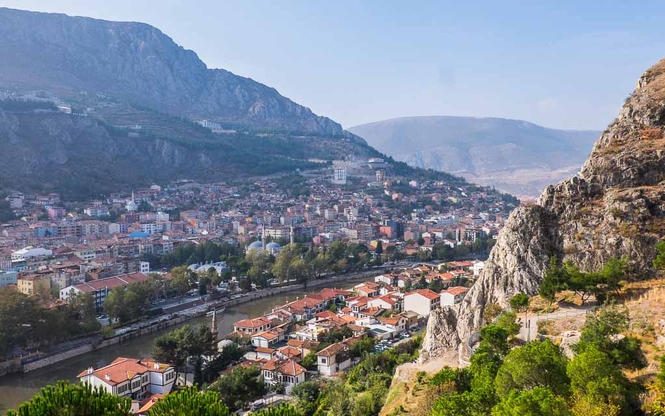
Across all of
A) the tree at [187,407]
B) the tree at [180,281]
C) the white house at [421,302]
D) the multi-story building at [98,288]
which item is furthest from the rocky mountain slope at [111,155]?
the tree at [187,407]

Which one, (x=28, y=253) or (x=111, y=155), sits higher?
(x=111, y=155)

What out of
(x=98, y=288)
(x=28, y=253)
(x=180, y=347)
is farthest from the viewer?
(x=28, y=253)

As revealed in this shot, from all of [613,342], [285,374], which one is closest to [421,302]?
[285,374]

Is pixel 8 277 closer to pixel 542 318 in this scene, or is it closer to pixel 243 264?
pixel 243 264

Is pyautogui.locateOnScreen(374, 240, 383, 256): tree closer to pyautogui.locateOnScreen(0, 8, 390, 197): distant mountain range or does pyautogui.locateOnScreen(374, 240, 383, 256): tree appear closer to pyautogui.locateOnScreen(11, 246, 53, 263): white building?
pyautogui.locateOnScreen(11, 246, 53, 263): white building

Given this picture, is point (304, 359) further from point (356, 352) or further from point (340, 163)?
point (340, 163)

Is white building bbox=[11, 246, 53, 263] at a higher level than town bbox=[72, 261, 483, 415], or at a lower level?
higher

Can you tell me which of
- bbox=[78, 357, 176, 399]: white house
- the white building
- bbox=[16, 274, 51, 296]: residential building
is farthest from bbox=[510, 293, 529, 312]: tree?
the white building

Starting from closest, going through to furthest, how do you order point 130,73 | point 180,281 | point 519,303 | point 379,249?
point 519,303 → point 180,281 → point 379,249 → point 130,73
